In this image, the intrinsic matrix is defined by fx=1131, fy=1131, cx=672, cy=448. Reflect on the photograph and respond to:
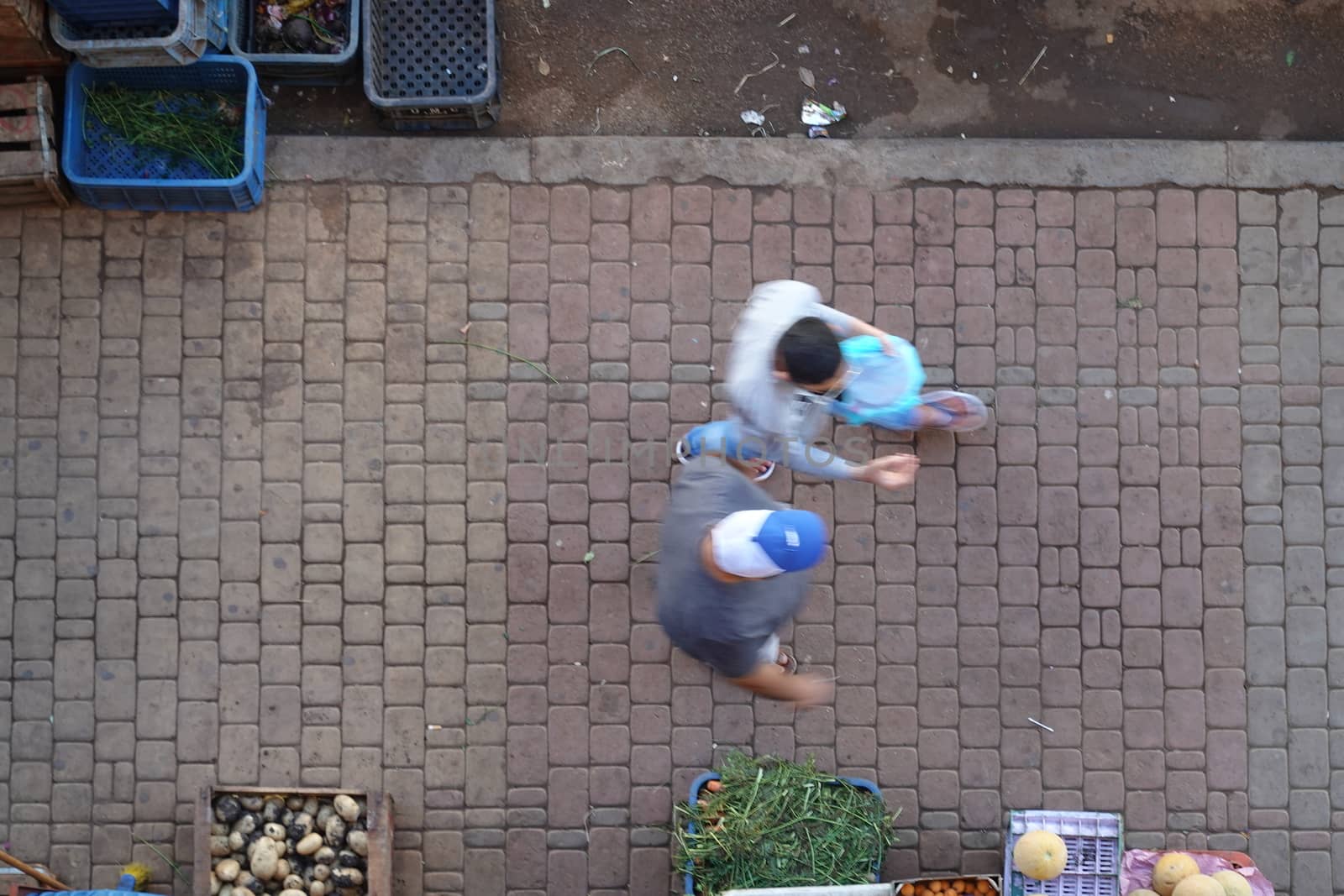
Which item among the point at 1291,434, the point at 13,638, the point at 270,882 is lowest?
the point at 270,882

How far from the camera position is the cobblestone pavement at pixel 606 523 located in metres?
5.75

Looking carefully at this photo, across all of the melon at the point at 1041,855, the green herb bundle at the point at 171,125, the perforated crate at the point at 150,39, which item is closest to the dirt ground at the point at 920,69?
the green herb bundle at the point at 171,125

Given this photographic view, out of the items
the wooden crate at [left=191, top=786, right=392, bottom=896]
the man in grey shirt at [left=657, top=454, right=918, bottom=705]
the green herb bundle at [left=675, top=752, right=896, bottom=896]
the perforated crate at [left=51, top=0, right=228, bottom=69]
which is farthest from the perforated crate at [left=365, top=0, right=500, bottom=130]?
the green herb bundle at [left=675, top=752, right=896, bottom=896]

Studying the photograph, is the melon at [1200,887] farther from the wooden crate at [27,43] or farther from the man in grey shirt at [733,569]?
the wooden crate at [27,43]

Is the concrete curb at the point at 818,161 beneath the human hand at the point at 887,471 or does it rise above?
above

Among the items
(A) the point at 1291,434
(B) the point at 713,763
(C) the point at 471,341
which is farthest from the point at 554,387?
(A) the point at 1291,434

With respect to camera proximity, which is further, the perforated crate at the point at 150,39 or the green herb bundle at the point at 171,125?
the green herb bundle at the point at 171,125

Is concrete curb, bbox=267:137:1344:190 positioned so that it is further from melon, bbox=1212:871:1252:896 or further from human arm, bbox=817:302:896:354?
melon, bbox=1212:871:1252:896

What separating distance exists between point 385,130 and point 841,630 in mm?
3533

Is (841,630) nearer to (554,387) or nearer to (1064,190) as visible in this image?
(554,387)

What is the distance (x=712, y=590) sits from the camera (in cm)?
411

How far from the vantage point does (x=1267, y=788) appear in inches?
228

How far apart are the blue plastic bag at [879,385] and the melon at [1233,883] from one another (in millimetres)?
2530

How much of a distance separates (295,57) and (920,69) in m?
3.24
